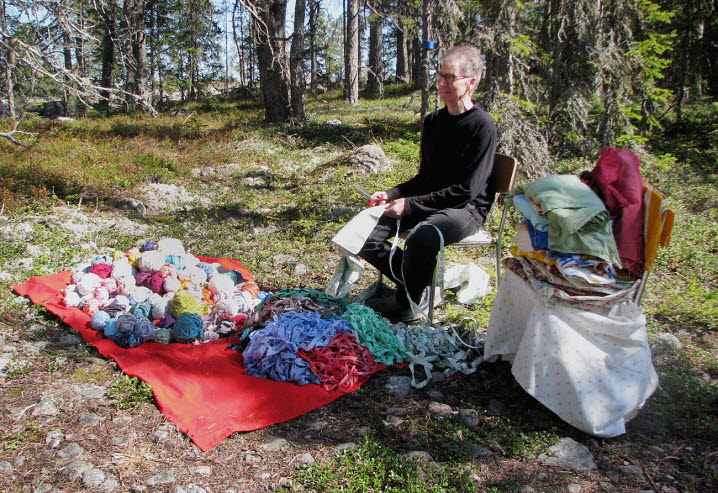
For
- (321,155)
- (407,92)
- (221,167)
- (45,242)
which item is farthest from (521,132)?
(407,92)

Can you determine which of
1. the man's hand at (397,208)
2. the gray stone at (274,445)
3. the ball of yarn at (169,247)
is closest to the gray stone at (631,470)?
the gray stone at (274,445)

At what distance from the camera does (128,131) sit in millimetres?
9664

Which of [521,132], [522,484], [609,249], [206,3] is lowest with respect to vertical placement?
[522,484]

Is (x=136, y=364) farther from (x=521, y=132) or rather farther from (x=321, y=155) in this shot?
(x=321, y=155)

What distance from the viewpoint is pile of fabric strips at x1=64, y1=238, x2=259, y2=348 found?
10.5ft

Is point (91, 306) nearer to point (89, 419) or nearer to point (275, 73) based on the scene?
point (89, 419)

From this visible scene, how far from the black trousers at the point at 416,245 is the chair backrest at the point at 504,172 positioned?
27cm

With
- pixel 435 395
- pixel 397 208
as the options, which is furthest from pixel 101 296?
pixel 435 395

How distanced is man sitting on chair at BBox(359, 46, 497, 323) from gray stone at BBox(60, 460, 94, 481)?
1.93 meters

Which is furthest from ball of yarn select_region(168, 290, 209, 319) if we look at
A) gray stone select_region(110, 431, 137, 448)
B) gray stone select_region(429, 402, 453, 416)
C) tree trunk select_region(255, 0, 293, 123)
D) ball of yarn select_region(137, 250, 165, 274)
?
tree trunk select_region(255, 0, 293, 123)

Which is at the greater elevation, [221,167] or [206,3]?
[206,3]

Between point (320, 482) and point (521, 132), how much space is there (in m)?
4.98

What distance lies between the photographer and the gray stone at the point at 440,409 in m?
2.55

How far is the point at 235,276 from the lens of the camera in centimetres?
391
